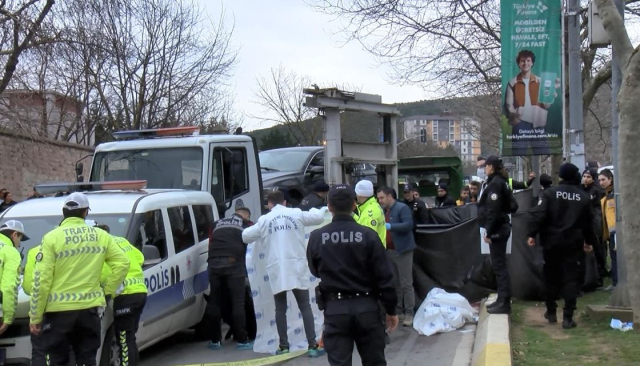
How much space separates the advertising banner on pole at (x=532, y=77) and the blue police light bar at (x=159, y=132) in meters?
5.21

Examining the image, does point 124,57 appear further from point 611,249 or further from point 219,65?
point 611,249

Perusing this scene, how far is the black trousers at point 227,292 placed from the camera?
905 centimetres

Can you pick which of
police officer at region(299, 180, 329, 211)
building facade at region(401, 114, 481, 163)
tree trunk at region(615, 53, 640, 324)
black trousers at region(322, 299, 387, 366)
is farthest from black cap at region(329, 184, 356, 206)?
building facade at region(401, 114, 481, 163)

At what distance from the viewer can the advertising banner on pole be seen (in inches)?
482

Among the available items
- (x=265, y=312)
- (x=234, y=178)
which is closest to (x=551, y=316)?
(x=265, y=312)

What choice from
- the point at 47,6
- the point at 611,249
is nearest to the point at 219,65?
the point at 47,6

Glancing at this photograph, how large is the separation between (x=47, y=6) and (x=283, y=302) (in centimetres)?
955

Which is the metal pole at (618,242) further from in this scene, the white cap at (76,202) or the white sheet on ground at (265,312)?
the white cap at (76,202)

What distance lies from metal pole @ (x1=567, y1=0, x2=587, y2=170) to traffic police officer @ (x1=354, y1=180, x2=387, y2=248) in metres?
4.47

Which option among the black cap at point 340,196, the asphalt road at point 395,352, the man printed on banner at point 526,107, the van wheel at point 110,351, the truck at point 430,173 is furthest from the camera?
the truck at point 430,173

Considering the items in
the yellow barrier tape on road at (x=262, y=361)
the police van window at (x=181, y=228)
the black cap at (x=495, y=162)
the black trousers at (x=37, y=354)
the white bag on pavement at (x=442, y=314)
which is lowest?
the yellow barrier tape on road at (x=262, y=361)

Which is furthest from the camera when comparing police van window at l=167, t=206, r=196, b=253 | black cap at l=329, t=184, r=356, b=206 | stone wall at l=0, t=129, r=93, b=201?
stone wall at l=0, t=129, r=93, b=201

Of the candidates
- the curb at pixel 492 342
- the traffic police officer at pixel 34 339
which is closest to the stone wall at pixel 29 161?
the traffic police officer at pixel 34 339

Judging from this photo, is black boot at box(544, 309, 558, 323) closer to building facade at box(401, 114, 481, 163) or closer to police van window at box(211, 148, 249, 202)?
police van window at box(211, 148, 249, 202)
